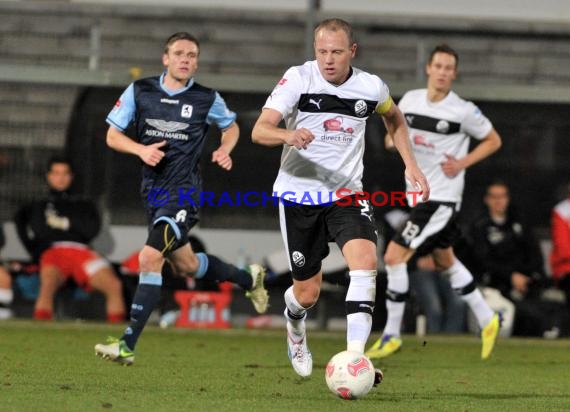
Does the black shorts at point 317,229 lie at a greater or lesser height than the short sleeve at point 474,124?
lesser

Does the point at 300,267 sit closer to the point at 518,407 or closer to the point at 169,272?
the point at 518,407

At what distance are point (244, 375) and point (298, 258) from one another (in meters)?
1.02

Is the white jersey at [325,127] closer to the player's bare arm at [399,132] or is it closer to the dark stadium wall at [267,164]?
the player's bare arm at [399,132]

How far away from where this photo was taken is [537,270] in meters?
14.3

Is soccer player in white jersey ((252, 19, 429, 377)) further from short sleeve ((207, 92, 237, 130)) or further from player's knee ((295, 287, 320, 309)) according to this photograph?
short sleeve ((207, 92, 237, 130))

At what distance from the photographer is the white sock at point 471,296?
1110cm

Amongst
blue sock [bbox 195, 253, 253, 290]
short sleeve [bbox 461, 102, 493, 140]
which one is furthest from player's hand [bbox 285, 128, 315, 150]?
short sleeve [bbox 461, 102, 493, 140]

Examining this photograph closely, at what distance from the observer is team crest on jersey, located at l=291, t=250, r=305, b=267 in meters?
8.36

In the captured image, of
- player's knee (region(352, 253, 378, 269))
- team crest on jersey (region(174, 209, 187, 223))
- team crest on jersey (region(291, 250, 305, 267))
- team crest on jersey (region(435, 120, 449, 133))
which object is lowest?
team crest on jersey (region(291, 250, 305, 267))

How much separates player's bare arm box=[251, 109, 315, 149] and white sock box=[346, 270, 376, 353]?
33.3 inches

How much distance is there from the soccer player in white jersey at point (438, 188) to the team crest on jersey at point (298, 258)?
105 inches

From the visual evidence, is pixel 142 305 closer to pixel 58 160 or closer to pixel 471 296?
pixel 471 296

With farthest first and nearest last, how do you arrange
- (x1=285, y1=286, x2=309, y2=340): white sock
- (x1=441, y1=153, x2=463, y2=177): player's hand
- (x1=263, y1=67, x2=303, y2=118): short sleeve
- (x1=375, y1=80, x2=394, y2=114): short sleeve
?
(x1=441, y1=153, x2=463, y2=177): player's hand, (x1=285, y1=286, x2=309, y2=340): white sock, (x1=375, y1=80, x2=394, y2=114): short sleeve, (x1=263, y1=67, x2=303, y2=118): short sleeve

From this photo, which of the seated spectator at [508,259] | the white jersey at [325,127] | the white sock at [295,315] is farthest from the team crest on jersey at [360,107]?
the seated spectator at [508,259]
